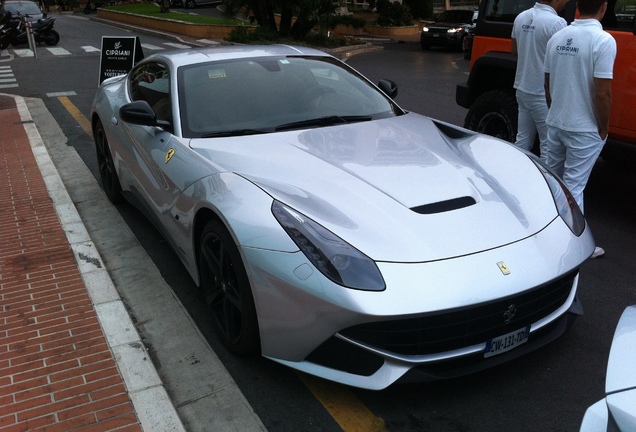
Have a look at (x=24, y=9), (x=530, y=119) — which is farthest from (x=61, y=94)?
(x=24, y=9)

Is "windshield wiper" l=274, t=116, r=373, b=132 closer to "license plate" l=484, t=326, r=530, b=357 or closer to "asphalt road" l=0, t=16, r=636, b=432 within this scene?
"asphalt road" l=0, t=16, r=636, b=432

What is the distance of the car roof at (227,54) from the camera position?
474 cm

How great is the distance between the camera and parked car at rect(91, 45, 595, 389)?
2.80m

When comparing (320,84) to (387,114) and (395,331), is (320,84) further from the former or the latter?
(395,331)

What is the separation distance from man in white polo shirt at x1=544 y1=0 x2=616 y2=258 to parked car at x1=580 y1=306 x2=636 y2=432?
2.77m

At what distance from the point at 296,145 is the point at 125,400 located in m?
1.74

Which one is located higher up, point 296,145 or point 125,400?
point 296,145

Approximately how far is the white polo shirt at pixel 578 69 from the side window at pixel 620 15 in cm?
101

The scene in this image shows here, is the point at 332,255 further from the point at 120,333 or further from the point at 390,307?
the point at 120,333

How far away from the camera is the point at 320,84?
4656 millimetres

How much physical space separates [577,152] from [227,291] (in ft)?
9.27

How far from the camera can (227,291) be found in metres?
3.38

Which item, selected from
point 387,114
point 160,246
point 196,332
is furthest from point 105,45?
point 196,332

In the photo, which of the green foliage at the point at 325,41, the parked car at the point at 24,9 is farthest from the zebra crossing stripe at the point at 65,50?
the green foliage at the point at 325,41
